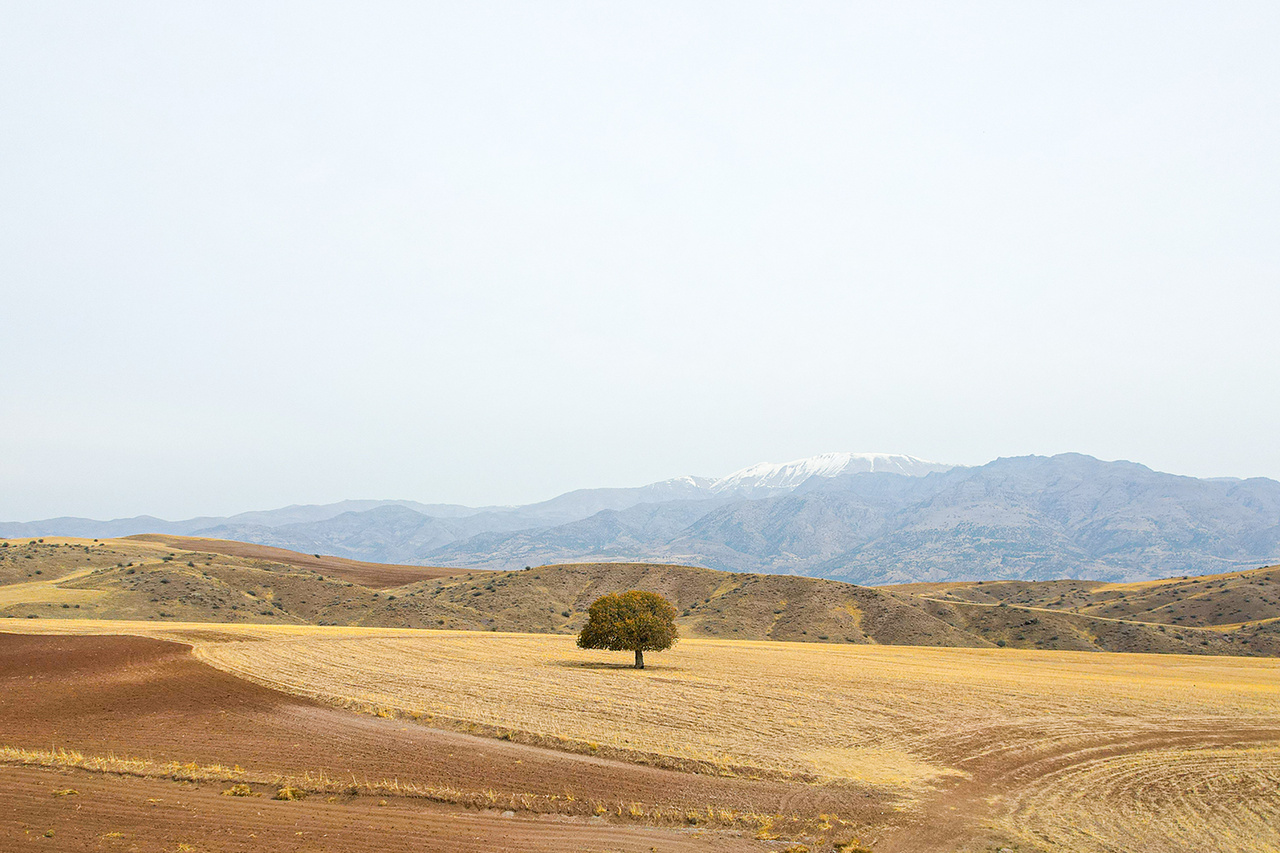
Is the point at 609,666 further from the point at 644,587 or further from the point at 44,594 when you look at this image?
the point at 644,587

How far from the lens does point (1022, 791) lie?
77.4 feet

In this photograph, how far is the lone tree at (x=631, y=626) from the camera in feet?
181

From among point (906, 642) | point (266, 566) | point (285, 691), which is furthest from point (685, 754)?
point (266, 566)

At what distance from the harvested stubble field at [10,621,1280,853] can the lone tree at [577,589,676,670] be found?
2.13 meters

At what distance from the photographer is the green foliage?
5512 centimetres

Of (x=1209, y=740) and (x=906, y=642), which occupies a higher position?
(x=1209, y=740)

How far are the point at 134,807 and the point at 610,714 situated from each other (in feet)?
60.9

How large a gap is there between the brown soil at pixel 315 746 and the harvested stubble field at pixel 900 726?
3.37 feet

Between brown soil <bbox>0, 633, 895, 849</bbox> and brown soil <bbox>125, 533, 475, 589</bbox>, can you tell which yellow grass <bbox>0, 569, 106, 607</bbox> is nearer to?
brown soil <bbox>0, 633, 895, 849</bbox>

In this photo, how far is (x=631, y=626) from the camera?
2172 inches

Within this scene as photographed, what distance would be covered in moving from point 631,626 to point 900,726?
25.5 meters

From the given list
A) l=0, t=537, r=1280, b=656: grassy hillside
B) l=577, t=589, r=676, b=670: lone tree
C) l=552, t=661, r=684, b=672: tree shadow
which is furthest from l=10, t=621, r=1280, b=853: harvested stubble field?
l=0, t=537, r=1280, b=656: grassy hillside

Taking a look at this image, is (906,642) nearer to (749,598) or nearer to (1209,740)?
(749,598)

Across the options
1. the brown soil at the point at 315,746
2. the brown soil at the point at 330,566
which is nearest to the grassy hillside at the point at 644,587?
the brown soil at the point at 330,566
